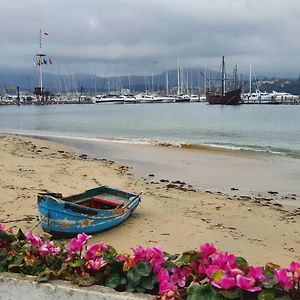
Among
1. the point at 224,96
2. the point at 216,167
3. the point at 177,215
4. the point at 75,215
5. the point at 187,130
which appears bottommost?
the point at 187,130

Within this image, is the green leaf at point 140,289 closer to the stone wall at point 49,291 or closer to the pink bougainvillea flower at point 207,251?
the stone wall at point 49,291

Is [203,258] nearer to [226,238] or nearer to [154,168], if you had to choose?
[226,238]

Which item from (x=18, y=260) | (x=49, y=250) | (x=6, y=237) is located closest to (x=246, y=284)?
(x=49, y=250)

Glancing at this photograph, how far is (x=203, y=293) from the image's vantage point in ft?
9.45

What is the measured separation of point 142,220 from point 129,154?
48.9 ft

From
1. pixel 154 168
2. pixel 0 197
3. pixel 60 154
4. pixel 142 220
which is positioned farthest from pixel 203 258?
pixel 60 154

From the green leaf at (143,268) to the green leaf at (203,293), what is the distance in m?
0.39

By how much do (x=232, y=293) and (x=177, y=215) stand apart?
26.8ft

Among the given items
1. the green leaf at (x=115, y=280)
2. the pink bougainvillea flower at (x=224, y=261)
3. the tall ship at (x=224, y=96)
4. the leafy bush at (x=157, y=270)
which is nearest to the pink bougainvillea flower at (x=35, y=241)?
the leafy bush at (x=157, y=270)

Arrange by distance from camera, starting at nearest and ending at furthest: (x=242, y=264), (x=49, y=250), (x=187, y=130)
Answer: (x=242, y=264), (x=49, y=250), (x=187, y=130)

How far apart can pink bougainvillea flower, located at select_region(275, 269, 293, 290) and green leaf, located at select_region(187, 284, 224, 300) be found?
0.36 meters

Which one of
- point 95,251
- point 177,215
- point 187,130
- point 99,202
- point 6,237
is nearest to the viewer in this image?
point 95,251

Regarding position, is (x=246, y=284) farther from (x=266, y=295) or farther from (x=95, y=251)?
(x=95, y=251)

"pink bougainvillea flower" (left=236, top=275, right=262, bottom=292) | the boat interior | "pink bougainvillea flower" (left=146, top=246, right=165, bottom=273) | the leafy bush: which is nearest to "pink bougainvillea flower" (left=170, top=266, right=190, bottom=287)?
the leafy bush
